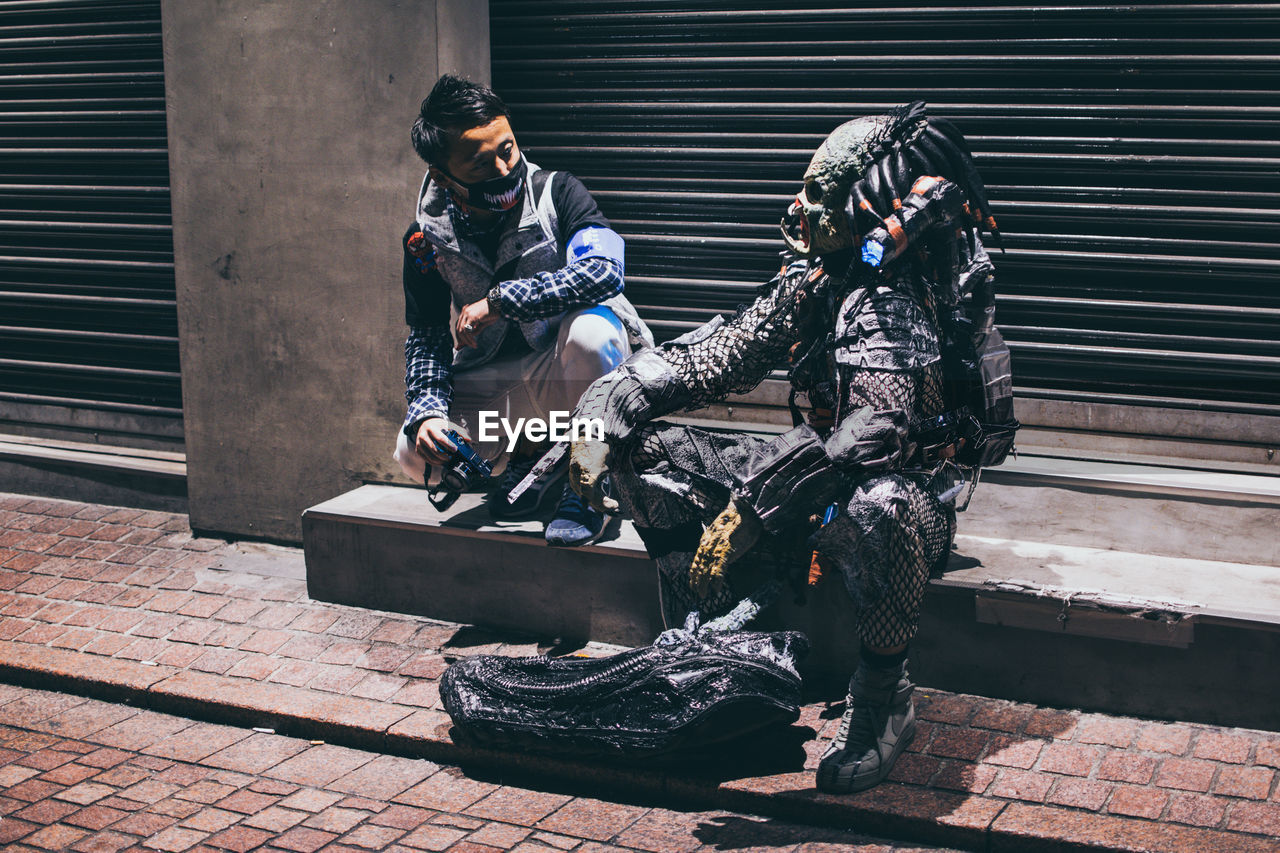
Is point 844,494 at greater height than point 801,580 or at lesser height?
greater

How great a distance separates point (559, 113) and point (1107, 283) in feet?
8.98

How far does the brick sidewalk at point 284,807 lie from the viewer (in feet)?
12.3

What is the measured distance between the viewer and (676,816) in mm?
3891

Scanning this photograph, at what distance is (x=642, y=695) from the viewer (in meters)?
4.01

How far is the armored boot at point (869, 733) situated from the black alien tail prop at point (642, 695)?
212mm

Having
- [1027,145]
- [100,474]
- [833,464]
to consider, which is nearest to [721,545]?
[833,464]

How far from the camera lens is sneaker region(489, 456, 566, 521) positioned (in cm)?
527

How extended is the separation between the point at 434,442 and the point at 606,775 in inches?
62.8

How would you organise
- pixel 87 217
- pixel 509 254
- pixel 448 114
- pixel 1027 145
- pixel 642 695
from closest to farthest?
pixel 642 695, pixel 448 114, pixel 509 254, pixel 1027 145, pixel 87 217

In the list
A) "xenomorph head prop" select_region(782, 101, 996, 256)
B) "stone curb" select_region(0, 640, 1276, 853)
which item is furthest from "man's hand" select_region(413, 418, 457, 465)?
"xenomorph head prop" select_region(782, 101, 996, 256)

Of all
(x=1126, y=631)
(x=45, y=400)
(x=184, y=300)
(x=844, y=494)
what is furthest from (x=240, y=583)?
(x=1126, y=631)

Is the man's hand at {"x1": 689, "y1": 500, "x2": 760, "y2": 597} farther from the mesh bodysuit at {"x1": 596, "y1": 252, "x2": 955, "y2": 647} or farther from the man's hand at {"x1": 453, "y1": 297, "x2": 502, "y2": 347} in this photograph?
the man's hand at {"x1": 453, "y1": 297, "x2": 502, "y2": 347}

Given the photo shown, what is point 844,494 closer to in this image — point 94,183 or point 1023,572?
point 1023,572

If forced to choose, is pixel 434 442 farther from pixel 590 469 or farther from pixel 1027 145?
pixel 1027 145
